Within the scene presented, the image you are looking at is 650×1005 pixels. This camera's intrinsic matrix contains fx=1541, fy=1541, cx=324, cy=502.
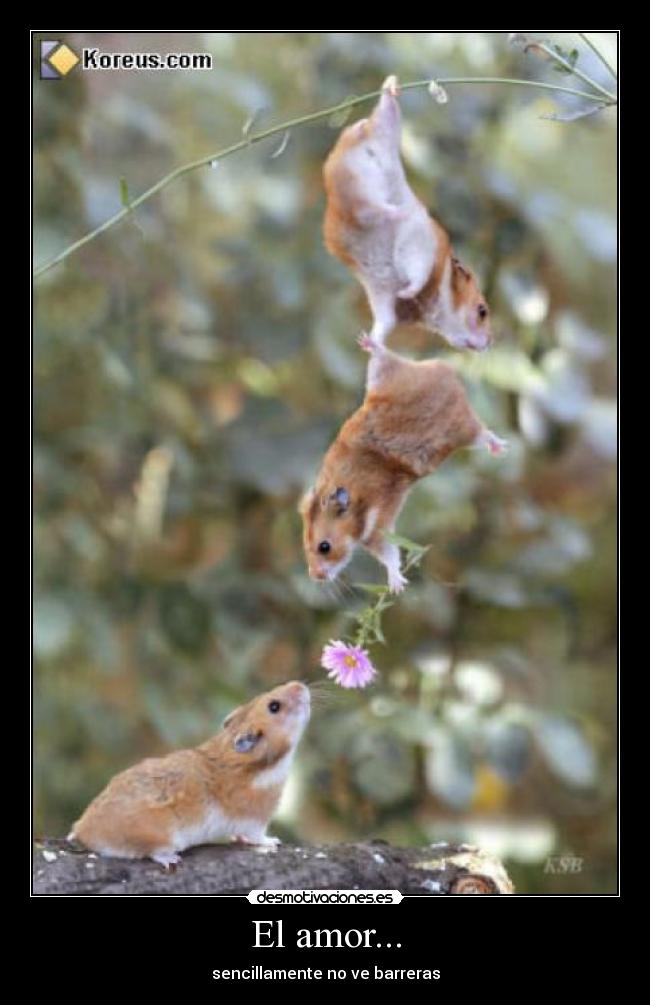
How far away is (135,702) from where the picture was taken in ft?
8.17

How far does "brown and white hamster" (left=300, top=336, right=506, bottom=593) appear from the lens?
1.43m

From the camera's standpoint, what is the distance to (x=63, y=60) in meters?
1.72

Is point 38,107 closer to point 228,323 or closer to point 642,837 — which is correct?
point 228,323

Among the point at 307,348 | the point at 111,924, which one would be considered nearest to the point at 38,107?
the point at 307,348

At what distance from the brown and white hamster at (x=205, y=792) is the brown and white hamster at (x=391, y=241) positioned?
400 millimetres

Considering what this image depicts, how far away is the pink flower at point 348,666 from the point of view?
58.1 inches

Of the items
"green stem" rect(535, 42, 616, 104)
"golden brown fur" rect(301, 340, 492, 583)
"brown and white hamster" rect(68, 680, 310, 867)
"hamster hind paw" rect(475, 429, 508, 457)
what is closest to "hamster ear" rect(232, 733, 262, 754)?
"brown and white hamster" rect(68, 680, 310, 867)

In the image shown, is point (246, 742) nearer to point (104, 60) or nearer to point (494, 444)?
point (494, 444)

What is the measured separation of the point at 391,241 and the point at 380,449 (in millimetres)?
205

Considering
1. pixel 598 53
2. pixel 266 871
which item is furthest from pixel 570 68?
pixel 266 871

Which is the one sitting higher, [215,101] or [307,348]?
[215,101]

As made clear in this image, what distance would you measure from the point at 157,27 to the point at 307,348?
828 millimetres

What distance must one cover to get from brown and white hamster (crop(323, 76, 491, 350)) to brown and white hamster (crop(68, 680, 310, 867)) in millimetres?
400

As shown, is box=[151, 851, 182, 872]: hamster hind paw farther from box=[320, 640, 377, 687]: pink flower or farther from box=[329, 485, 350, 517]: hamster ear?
box=[329, 485, 350, 517]: hamster ear
